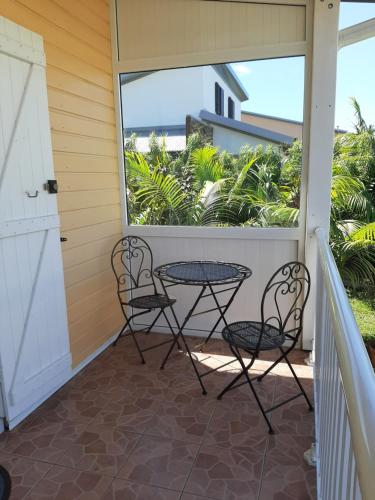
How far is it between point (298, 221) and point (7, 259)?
7.21 ft

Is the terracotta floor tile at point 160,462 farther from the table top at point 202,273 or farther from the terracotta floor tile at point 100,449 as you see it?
the table top at point 202,273

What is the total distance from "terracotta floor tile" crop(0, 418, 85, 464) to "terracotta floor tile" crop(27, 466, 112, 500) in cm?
12

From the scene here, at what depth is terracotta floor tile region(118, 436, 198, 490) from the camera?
74.1 inches

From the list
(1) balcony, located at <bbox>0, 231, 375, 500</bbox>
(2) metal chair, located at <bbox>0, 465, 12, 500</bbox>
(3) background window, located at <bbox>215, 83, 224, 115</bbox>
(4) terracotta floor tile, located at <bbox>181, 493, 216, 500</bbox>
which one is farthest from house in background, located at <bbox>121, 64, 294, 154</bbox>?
(2) metal chair, located at <bbox>0, 465, 12, 500</bbox>

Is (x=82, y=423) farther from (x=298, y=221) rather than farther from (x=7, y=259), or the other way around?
(x=298, y=221)

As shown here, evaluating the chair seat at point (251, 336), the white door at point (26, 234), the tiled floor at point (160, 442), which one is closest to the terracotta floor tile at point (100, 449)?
the tiled floor at point (160, 442)

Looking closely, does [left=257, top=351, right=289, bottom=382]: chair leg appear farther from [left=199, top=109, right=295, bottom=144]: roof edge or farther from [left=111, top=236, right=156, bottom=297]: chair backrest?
[left=199, top=109, right=295, bottom=144]: roof edge

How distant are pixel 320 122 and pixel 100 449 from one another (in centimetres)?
265

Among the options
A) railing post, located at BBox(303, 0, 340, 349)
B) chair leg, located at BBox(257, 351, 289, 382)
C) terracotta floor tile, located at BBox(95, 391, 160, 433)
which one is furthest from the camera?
railing post, located at BBox(303, 0, 340, 349)

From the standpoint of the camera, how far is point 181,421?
91.6 inches

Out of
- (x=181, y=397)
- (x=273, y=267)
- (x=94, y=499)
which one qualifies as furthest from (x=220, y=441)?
(x=273, y=267)

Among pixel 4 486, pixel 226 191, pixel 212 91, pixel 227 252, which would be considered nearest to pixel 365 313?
pixel 227 252

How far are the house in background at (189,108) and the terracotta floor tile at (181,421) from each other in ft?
6.87

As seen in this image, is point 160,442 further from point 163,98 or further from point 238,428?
point 163,98
